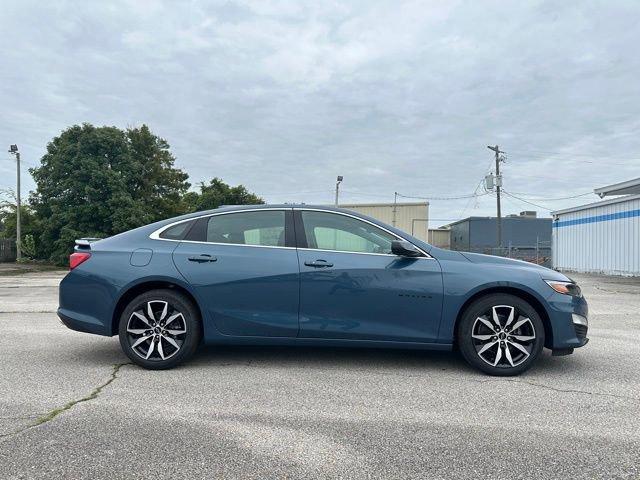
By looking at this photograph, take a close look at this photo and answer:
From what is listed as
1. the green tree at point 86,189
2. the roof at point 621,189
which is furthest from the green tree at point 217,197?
the roof at point 621,189

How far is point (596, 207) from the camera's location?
20.4m

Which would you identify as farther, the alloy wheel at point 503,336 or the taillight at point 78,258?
the taillight at point 78,258

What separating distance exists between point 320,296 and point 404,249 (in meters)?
0.87

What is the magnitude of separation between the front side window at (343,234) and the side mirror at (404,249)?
118mm

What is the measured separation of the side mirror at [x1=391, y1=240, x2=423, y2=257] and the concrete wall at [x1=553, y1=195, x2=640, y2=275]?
16812mm

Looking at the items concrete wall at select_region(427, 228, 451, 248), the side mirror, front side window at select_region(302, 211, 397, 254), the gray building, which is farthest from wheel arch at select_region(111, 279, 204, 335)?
concrete wall at select_region(427, 228, 451, 248)

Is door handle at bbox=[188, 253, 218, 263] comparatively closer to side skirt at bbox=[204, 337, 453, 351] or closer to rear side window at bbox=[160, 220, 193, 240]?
rear side window at bbox=[160, 220, 193, 240]

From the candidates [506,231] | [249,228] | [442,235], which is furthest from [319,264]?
[442,235]

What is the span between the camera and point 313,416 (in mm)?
3402

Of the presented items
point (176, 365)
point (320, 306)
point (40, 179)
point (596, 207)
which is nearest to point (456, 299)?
point (320, 306)

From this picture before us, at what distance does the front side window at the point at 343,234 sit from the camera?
4.54 m

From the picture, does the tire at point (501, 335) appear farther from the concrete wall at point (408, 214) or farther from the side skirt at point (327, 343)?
the concrete wall at point (408, 214)

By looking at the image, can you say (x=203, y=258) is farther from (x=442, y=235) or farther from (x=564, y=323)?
(x=442, y=235)

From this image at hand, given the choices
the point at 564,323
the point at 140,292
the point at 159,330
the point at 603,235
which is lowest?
the point at 159,330
